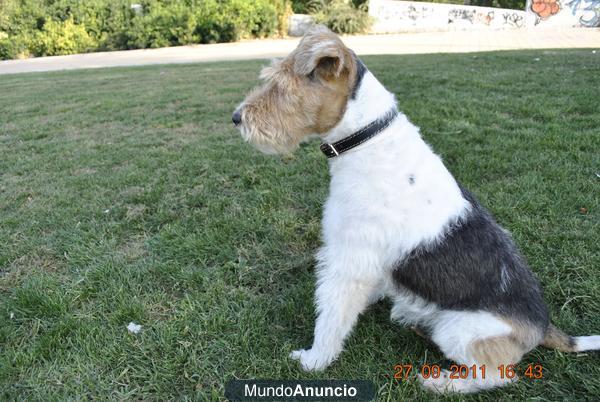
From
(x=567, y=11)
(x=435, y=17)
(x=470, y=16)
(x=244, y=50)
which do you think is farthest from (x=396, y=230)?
(x=567, y=11)

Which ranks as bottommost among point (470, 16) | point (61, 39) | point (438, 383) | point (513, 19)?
point (438, 383)

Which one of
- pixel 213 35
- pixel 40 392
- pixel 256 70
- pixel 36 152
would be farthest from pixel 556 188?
pixel 213 35

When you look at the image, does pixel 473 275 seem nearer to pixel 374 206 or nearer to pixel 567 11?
pixel 374 206

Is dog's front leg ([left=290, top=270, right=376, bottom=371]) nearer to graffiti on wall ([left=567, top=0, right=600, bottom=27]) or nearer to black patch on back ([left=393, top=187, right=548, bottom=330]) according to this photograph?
black patch on back ([left=393, top=187, right=548, bottom=330])

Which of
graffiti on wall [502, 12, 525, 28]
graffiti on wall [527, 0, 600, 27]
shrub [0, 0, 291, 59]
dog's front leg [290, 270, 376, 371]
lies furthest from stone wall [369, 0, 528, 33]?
dog's front leg [290, 270, 376, 371]

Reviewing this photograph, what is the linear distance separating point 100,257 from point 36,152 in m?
3.83

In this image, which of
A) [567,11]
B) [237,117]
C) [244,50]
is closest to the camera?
[237,117]

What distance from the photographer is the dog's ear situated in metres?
2.29

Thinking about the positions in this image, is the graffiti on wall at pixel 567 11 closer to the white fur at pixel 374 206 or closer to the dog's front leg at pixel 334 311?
the white fur at pixel 374 206

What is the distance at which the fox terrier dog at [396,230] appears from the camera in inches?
90.5

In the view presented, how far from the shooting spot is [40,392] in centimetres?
246

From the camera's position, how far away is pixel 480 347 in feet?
7.36

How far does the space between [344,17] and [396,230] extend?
2938cm

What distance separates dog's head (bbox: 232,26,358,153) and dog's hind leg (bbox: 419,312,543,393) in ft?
4.59
